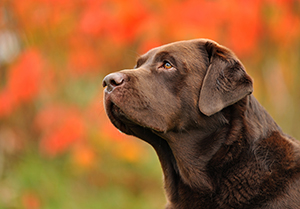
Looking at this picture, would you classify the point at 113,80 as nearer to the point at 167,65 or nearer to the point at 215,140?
the point at 167,65

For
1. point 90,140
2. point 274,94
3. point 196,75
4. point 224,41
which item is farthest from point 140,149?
point 196,75

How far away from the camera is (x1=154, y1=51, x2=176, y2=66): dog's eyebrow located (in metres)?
3.42

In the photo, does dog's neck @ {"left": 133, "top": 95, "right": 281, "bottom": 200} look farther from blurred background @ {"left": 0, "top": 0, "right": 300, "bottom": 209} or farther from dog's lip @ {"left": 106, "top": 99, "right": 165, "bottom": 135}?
blurred background @ {"left": 0, "top": 0, "right": 300, "bottom": 209}

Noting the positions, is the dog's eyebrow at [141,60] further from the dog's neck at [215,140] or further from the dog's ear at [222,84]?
the dog's neck at [215,140]

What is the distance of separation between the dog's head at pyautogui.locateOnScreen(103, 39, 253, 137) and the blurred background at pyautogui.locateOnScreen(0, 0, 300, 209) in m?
2.56

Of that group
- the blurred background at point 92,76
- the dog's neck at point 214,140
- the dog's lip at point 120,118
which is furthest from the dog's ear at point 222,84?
the blurred background at point 92,76

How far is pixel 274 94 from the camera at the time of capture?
29.4 ft

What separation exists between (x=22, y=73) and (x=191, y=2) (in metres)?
3.01

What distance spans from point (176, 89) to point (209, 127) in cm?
43

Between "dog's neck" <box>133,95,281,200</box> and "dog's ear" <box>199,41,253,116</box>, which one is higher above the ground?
"dog's ear" <box>199,41,253,116</box>

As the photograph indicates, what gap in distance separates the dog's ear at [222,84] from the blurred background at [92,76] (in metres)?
2.62

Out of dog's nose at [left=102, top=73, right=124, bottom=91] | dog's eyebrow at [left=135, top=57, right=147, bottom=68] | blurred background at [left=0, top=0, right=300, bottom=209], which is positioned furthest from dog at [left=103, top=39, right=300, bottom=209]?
blurred background at [left=0, top=0, right=300, bottom=209]

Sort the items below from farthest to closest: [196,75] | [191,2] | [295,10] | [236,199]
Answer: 1. [295,10]
2. [191,2]
3. [196,75]
4. [236,199]

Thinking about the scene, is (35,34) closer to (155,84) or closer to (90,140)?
(90,140)
